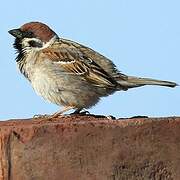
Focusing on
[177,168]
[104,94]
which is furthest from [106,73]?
→ [177,168]

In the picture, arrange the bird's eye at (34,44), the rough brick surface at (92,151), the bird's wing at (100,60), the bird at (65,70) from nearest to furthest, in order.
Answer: the rough brick surface at (92,151) → the bird at (65,70) → the bird's eye at (34,44) → the bird's wing at (100,60)

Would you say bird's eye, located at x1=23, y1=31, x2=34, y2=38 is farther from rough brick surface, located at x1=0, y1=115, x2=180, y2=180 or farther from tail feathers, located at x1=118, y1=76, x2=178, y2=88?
rough brick surface, located at x1=0, y1=115, x2=180, y2=180

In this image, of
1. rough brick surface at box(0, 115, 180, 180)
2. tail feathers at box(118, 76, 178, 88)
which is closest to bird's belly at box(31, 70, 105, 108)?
tail feathers at box(118, 76, 178, 88)

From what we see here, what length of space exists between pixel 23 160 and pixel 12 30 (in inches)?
179

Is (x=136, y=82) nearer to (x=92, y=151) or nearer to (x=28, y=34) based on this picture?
(x=28, y=34)

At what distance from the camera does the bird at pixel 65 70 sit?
780 cm

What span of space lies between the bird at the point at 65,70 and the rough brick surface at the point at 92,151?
147 inches

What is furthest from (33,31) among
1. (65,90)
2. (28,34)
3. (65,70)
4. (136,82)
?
(136,82)

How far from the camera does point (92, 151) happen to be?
375 cm

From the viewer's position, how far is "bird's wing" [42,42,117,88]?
8.11m

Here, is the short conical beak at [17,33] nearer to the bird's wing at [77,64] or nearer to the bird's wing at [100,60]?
the bird's wing at [77,64]

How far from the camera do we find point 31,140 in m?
3.79

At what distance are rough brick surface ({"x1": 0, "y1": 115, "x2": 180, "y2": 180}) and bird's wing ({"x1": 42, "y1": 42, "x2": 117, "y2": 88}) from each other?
13.6 feet

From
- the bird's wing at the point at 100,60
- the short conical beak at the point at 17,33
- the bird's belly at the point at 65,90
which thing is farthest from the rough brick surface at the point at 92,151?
the bird's wing at the point at 100,60
